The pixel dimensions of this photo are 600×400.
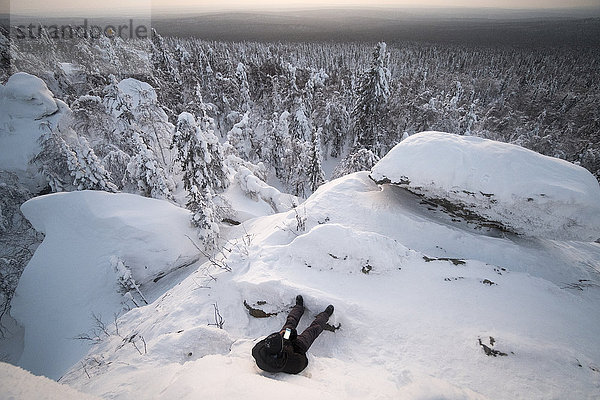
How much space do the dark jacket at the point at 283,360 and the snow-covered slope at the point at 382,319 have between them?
0.12 meters

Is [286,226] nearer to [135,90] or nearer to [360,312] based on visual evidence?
[360,312]

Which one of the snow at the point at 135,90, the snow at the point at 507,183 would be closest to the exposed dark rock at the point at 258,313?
the snow at the point at 507,183

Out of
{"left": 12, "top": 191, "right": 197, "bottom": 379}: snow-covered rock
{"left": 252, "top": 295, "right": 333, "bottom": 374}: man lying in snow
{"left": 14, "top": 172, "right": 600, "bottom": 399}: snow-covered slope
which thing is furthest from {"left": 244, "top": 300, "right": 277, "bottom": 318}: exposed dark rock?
{"left": 12, "top": 191, "right": 197, "bottom": 379}: snow-covered rock

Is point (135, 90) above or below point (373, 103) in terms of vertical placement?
below

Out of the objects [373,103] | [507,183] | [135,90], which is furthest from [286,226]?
[135,90]

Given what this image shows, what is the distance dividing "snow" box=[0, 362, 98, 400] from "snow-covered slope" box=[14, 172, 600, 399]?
96cm

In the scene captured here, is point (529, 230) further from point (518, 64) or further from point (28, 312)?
point (518, 64)

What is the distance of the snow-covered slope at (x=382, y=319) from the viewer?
3336mm

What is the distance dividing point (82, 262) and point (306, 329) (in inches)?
385

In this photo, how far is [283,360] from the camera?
3443 millimetres

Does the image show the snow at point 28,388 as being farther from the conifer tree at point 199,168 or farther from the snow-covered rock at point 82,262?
the conifer tree at point 199,168

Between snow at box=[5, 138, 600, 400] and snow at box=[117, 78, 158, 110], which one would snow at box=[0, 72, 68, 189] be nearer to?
snow at box=[117, 78, 158, 110]

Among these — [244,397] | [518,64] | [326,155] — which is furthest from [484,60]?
[244,397]

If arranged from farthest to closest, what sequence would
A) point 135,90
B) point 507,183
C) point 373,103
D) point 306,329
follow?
point 373,103
point 135,90
point 507,183
point 306,329
